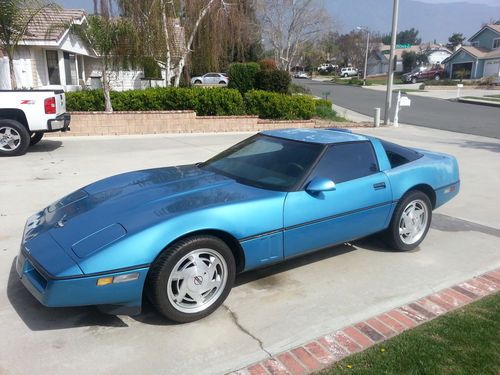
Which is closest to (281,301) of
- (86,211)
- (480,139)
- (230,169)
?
(230,169)

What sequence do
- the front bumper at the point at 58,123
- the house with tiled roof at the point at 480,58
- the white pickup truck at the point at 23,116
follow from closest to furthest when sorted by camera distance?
the white pickup truck at the point at 23,116
the front bumper at the point at 58,123
the house with tiled roof at the point at 480,58

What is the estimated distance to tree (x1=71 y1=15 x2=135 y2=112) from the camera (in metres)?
12.8

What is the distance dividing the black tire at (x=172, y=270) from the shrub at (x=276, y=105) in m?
12.3

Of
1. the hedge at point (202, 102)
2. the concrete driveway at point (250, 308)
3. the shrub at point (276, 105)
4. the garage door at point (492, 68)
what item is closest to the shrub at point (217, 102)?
the hedge at point (202, 102)

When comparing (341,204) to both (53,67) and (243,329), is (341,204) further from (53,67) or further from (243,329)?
(53,67)

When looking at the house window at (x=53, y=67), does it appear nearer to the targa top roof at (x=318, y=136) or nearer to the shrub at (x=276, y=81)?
the shrub at (x=276, y=81)

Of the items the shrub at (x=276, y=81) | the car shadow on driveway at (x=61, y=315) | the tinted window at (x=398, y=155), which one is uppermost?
the shrub at (x=276, y=81)

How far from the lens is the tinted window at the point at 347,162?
3.96m

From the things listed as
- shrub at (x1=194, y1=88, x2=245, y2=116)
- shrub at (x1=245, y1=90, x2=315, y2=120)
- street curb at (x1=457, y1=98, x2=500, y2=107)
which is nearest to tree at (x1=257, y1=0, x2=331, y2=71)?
street curb at (x1=457, y1=98, x2=500, y2=107)

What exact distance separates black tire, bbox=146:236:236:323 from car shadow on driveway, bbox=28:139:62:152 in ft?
27.0

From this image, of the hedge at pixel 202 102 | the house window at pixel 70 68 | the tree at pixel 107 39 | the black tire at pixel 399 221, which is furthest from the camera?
the house window at pixel 70 68

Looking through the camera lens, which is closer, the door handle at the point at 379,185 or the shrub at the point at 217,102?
the door handle at the point at 379,185

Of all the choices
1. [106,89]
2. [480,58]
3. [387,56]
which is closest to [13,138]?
[106,89]

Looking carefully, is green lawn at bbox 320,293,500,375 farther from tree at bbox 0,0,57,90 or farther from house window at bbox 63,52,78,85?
house window at bbox 63,52,78,85
